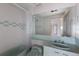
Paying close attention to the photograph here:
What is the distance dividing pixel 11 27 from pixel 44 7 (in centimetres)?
58

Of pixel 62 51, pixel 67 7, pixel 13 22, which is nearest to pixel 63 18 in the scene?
pixel 67 7

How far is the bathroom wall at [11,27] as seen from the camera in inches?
45.8

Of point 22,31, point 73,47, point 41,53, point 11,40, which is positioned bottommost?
point 41,53

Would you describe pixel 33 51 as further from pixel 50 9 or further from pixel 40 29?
pixel 50 9

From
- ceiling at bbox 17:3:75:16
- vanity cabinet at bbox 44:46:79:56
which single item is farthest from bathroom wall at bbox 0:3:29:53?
vanity cabinet at bbox 44:46:79:56

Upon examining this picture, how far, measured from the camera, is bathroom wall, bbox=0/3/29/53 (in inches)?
45.8

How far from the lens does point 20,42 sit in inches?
52.9

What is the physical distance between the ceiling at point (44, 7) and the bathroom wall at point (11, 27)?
0.40 ft

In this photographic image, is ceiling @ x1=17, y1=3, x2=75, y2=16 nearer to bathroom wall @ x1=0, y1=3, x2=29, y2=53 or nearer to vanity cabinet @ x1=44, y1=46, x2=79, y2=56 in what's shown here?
bathroom wall @ x1=0, y1=3, x2=29, y2=53

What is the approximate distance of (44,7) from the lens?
1354 mm

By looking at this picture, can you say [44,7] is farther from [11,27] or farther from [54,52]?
[54,52]

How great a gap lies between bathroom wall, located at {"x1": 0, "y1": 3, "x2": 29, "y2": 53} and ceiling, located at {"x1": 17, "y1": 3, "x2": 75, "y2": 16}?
12cm

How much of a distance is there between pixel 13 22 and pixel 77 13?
96cm

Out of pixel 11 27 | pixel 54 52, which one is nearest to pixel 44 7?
pixel 11 27
